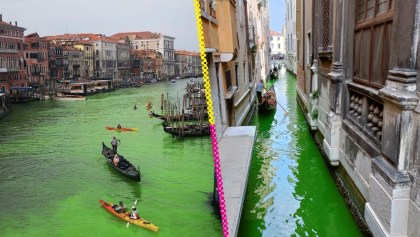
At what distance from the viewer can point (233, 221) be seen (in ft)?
10.3

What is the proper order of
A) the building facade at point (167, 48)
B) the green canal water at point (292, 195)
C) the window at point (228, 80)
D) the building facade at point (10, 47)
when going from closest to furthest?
the building facade at point (10, 47) → the building facade at point (167, 48) → the green canal water at point (292, 195) → the window at point (228, 80)

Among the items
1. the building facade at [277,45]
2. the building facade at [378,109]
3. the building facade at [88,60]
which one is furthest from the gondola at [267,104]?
the building facade at [277,45]

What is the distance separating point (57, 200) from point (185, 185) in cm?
197

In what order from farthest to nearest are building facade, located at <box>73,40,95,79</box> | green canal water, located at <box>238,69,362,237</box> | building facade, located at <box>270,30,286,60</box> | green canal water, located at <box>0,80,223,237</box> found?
building facade, located at <box>270,30,286,60</box> → building facade, located at <box>73,40,95,79</box> → green canal water, located at <box>0,80,223,237</box> → green canal water, located at <box>238,69,362,237</box>

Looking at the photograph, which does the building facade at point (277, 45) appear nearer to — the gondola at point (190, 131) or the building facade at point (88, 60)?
the gondola at point (190, 131)

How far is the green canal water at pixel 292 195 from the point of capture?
395 cm

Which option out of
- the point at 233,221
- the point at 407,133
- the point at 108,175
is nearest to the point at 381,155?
the point at 407,133

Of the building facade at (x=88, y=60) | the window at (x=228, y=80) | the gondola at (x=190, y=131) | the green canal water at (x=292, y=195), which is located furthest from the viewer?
the gondola at (x=190, y=131)

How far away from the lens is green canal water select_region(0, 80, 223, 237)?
4.48 metres

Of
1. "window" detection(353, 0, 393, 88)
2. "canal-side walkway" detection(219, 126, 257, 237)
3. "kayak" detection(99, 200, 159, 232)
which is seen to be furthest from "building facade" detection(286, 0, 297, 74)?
→ "kayak" detection(99, 200, 159, 232)

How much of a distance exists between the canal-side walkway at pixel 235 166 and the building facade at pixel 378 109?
114 cm

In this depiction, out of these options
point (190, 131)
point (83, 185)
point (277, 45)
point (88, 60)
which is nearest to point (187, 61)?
point (88, 60)

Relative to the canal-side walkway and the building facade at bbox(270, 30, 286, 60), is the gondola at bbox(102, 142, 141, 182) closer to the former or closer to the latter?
the canal-side walkway

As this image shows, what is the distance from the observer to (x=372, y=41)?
143 inches
